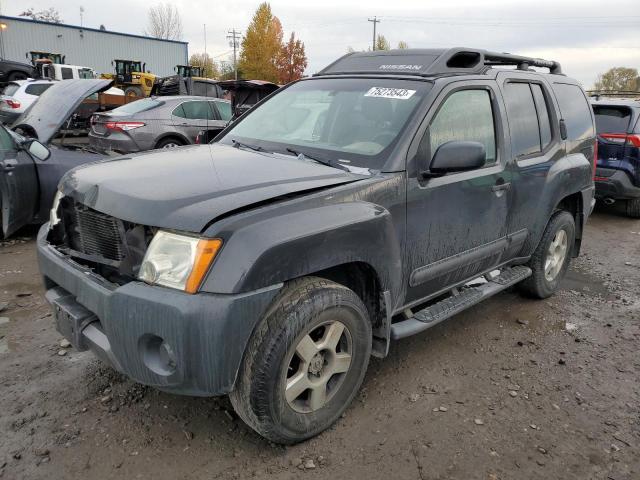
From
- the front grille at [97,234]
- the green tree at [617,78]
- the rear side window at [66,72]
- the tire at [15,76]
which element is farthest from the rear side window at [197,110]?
the green tree at [617,78]

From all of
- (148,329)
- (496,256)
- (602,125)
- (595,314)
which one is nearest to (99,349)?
(148,329)

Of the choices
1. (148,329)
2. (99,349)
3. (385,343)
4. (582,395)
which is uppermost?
(148,329)

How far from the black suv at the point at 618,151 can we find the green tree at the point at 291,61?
4484cm

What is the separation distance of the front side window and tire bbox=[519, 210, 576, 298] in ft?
4.10

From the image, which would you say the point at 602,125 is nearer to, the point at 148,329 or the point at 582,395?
the point at 582,395

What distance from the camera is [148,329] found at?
6.98 ft

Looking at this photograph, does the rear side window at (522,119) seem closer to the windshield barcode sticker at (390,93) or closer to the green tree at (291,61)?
the windshield barcode sticker at (390,93)

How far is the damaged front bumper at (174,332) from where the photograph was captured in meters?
2.07

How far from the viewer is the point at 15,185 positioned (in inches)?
210

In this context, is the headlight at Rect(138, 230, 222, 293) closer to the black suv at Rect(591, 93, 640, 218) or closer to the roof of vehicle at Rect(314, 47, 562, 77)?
the roof of vehicle at Rect(314, 47, 562, 77)

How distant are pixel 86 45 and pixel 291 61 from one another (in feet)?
64.2

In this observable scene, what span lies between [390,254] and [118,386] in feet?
5.85

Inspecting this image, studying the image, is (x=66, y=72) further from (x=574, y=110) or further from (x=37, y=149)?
(x=574, y=110)

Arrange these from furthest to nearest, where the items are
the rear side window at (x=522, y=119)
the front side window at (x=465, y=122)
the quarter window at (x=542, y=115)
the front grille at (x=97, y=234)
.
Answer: the quarter window at (x=542, y=115) → the rear side window at (x=522, y=119) → the front side window at (x=465, y=122) → the front grille at (x=97, y=234)
